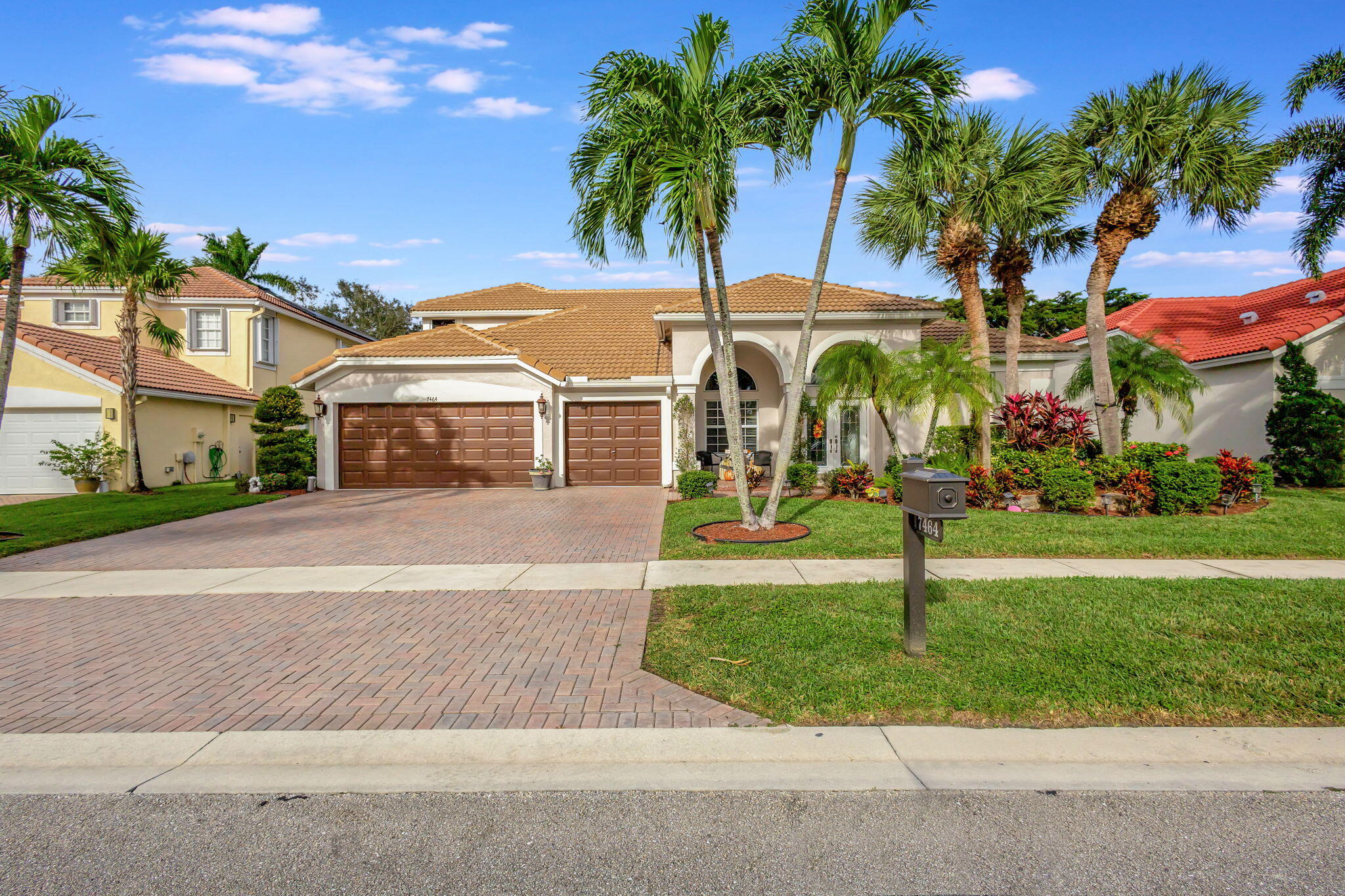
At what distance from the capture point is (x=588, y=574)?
319 inches

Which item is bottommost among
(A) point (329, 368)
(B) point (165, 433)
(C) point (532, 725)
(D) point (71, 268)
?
(C) point (532, 725)

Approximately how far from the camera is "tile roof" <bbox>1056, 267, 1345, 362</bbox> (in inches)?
664

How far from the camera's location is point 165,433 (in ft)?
66.8

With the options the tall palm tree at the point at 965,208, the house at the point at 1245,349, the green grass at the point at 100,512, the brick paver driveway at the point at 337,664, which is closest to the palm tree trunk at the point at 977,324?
the tall palm tree at the point at 965,208

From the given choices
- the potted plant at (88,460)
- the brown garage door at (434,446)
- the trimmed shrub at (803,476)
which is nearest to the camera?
the trimmed shrub at (803,476)

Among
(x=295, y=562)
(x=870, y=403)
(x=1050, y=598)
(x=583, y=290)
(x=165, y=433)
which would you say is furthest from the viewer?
(x=583, y=290)

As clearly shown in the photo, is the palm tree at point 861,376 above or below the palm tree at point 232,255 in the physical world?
below

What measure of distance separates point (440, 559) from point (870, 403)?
12.5 meters

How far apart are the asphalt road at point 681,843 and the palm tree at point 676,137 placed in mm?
7291

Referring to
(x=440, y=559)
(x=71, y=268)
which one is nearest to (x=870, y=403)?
A: (x=440, y=559)

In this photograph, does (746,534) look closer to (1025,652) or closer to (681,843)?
(1025,652)

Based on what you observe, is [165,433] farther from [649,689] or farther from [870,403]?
[649,689]

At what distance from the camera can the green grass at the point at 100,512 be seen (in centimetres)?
1114

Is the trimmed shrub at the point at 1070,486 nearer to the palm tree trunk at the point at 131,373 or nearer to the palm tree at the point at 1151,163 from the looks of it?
the palm tree at the point at 1151,163
